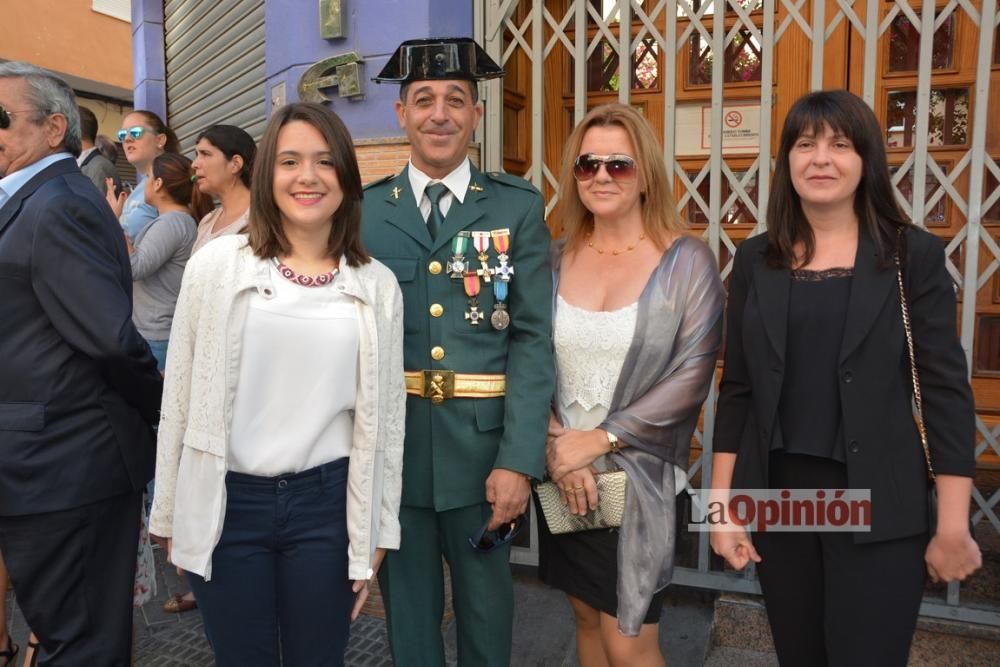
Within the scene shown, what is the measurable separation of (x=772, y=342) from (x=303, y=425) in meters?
1.20

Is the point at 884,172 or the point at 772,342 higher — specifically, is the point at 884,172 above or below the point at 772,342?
above

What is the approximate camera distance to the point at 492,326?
7.54ft

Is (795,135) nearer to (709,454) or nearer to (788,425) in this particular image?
(788,425)

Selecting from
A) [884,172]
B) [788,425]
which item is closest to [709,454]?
[788,425]

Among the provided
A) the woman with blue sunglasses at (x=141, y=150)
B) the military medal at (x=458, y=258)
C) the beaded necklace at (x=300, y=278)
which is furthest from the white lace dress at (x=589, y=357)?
the woman with blue sunglasses at (x=141, y=150)

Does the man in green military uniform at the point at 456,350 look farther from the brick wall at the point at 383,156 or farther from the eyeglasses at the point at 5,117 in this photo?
the brick wall at the point at 383,156

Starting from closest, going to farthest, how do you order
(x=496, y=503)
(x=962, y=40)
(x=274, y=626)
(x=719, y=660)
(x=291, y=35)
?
(x=274, y=626)
(x=496, y=503)
(x=719, y=660)
(x=962, y=40)
(x=291, y=35)

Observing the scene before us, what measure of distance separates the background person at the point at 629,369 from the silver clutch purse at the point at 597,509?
0.03 meters

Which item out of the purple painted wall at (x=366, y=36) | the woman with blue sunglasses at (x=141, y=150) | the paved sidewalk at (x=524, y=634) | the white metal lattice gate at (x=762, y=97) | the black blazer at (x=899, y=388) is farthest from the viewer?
the woman with blue sunglasses at (x=141, y=150)

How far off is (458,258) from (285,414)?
0.68 metres

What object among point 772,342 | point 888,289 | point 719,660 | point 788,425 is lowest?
point 719,660

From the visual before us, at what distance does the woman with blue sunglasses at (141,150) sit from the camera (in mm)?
4273

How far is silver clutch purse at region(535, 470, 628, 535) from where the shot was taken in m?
2.22

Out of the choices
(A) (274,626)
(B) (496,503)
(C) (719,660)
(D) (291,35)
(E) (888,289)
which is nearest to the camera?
(E) (888,289)
